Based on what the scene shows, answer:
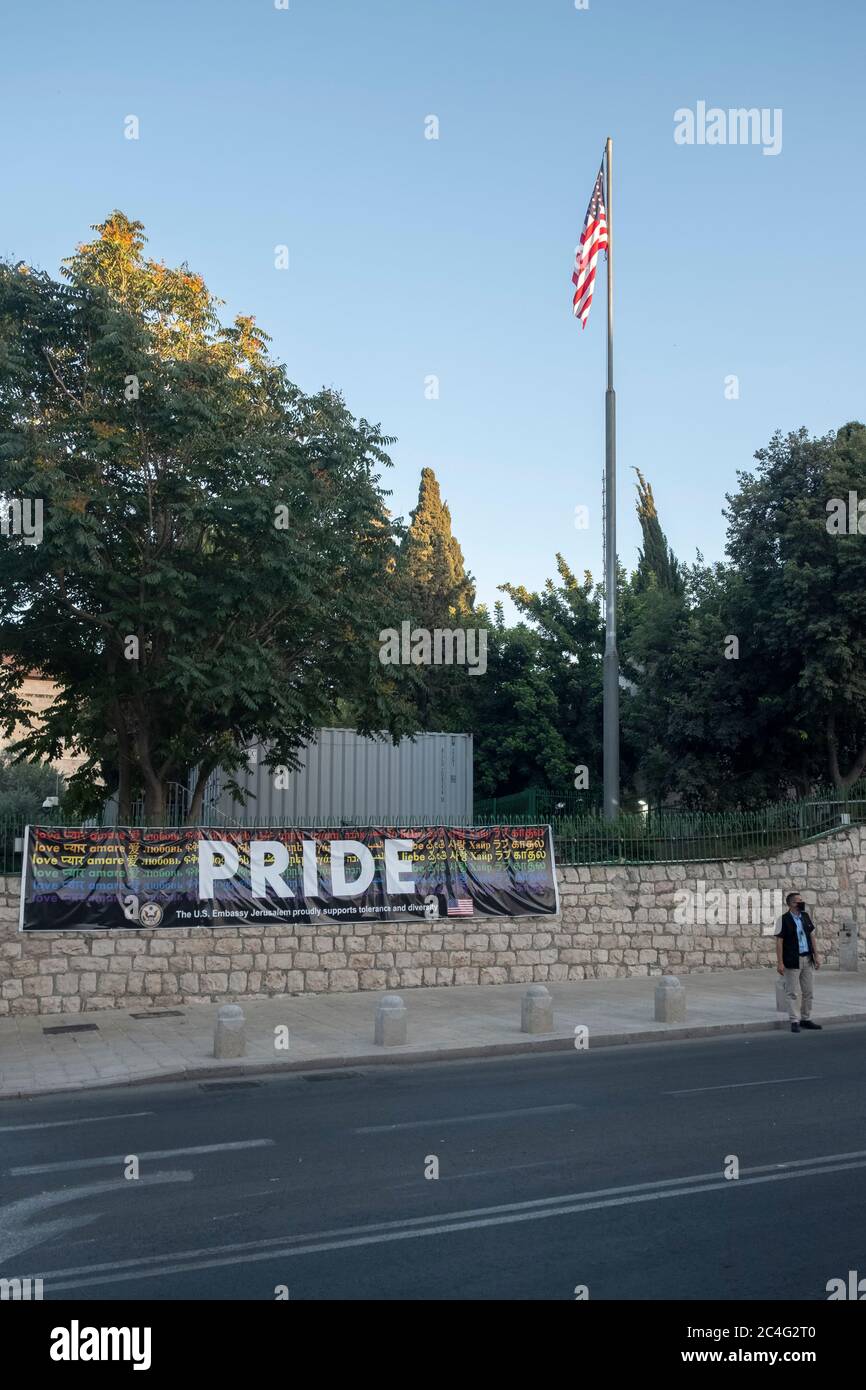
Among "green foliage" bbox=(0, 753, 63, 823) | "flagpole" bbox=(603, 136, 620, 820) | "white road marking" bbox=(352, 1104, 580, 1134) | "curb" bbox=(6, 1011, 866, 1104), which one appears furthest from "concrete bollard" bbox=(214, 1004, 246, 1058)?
"green foliage" bbox=(0, 753, 63, 823)

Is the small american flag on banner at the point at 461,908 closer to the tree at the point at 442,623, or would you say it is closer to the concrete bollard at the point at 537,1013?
the concrete bollard at the point at 537,1013

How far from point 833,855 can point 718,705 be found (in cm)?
579

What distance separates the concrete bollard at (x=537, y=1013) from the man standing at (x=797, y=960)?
10.7ft

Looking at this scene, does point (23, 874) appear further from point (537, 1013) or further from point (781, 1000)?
point (781, 1000)

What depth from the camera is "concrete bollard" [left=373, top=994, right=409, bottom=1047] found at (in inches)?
527

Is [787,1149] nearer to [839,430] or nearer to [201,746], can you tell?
[201,746]

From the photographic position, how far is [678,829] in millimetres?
20531

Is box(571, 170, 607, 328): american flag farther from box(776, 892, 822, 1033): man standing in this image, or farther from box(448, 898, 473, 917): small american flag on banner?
box(776, 892, 822, 1033): man standing

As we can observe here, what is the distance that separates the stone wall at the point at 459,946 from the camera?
1579 cm

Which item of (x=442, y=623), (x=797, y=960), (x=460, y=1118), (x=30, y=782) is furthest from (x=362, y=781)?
(x=30, y=782)

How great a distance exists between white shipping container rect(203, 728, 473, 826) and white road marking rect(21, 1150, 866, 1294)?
57.4ft

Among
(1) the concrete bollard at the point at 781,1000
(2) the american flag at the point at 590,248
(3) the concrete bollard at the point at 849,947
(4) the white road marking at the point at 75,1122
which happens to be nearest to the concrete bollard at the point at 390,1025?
(4) the white road marking at the point at 75,1122

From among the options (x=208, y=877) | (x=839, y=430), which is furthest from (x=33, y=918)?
(x=839, y=430)

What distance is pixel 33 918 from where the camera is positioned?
51.2 feet
